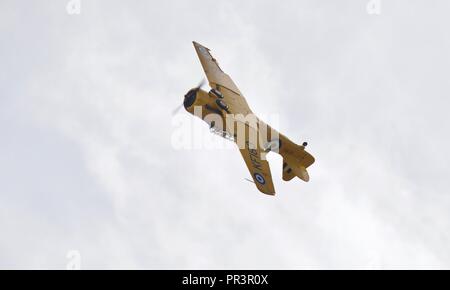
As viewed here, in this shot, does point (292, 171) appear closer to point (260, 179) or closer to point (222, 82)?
point (260, 179)

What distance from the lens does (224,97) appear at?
4762cm

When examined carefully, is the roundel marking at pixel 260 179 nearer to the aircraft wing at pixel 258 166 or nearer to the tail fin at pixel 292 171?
the aircraft wing at pixel 258 166

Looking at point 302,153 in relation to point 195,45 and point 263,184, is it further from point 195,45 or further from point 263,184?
point 195,45

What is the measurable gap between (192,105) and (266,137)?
697 centimetres

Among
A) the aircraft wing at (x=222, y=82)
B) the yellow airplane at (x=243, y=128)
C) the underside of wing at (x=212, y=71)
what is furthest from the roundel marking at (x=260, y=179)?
the underside of wing at (x=212, y=71)

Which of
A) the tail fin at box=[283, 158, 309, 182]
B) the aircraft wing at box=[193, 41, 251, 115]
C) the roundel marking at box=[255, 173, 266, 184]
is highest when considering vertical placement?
the aircraft wing at box=[193, 41, 251, 115]

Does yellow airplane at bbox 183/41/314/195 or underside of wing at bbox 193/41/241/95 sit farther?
underside of wing at bbox 193/41/241/95

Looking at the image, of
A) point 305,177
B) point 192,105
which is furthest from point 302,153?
point 192,105

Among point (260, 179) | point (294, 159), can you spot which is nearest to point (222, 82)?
point (294, 159)

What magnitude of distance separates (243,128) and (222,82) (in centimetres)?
640

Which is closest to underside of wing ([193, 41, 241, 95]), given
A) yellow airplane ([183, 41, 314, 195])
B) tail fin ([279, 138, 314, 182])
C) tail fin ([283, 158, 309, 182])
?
yellow airplane ([183, 41, 314, 195])

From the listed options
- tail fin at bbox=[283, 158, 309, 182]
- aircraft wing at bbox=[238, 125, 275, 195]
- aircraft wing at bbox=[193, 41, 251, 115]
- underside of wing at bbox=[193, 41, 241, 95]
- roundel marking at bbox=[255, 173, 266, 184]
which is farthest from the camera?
underside of wing at bbox=[193, 41, 241, 95]

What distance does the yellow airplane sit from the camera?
144ft

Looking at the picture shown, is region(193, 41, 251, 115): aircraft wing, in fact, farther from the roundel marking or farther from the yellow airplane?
the roundel marking
